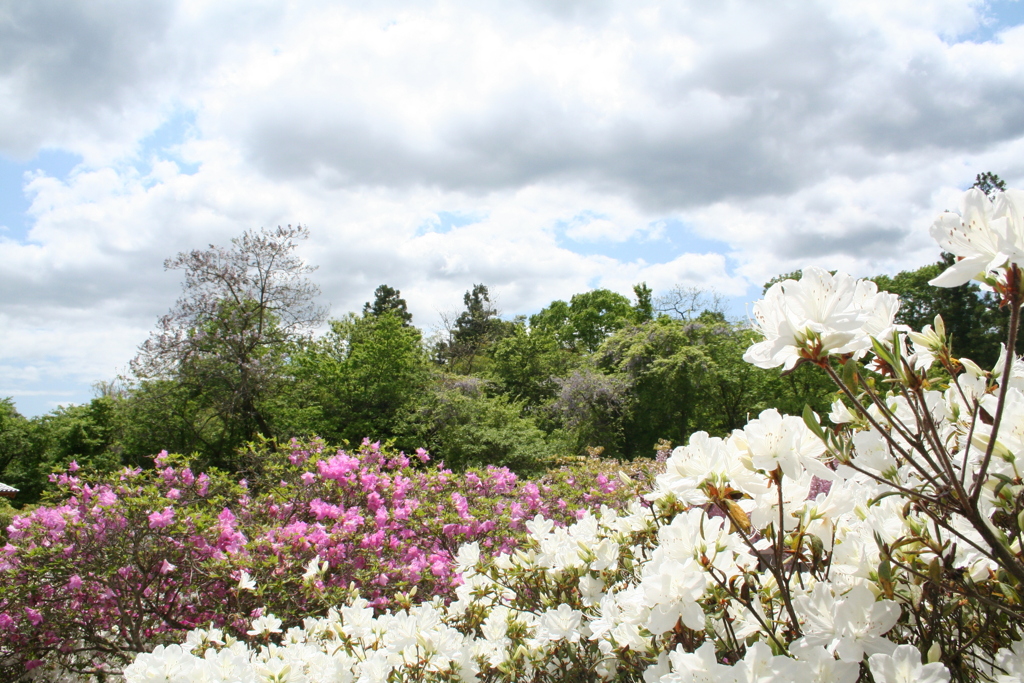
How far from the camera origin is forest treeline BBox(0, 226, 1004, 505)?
11977 mm

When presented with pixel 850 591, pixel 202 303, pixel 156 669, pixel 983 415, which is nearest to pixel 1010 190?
pixel 983 415

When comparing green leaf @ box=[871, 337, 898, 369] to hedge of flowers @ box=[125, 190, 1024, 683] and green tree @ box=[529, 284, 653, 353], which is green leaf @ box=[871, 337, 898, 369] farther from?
green tree @ box=[529, 284, 653, 353]

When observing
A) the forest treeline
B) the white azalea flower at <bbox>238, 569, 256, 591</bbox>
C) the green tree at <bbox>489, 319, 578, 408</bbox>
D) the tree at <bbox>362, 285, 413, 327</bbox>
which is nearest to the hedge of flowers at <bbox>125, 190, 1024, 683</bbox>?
the white azalea flower at <bbox>238, 569, 256, 591</bbox>

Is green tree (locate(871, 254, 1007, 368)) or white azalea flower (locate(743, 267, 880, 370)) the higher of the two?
green tree (locate(871, 254, 1007, 368))

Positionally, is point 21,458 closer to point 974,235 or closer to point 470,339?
point 470,339

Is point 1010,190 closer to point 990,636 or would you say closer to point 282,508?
point 990,636

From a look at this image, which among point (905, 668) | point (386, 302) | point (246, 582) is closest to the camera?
point (905, 668)

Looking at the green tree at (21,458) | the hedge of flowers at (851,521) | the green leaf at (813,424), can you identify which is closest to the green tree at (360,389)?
the green tree at (21,458)

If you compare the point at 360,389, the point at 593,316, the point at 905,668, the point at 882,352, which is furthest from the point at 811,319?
the point at 593,316

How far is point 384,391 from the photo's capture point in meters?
14.0

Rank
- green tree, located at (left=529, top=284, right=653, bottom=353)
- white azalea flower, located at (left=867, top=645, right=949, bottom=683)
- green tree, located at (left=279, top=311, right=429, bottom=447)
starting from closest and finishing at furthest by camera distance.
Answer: white azalea flower, located at (left=867, top=645, right=949, bottom=683)
green tree, located at (left=279, top=311, right=429, bottom=447)
green tree, located at (left=529, top=284, right=653, bottom=353)

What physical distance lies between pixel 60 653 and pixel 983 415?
478 centimetres

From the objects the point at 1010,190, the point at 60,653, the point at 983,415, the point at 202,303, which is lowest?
the point at 60,653

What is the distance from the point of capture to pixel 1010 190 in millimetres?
879
